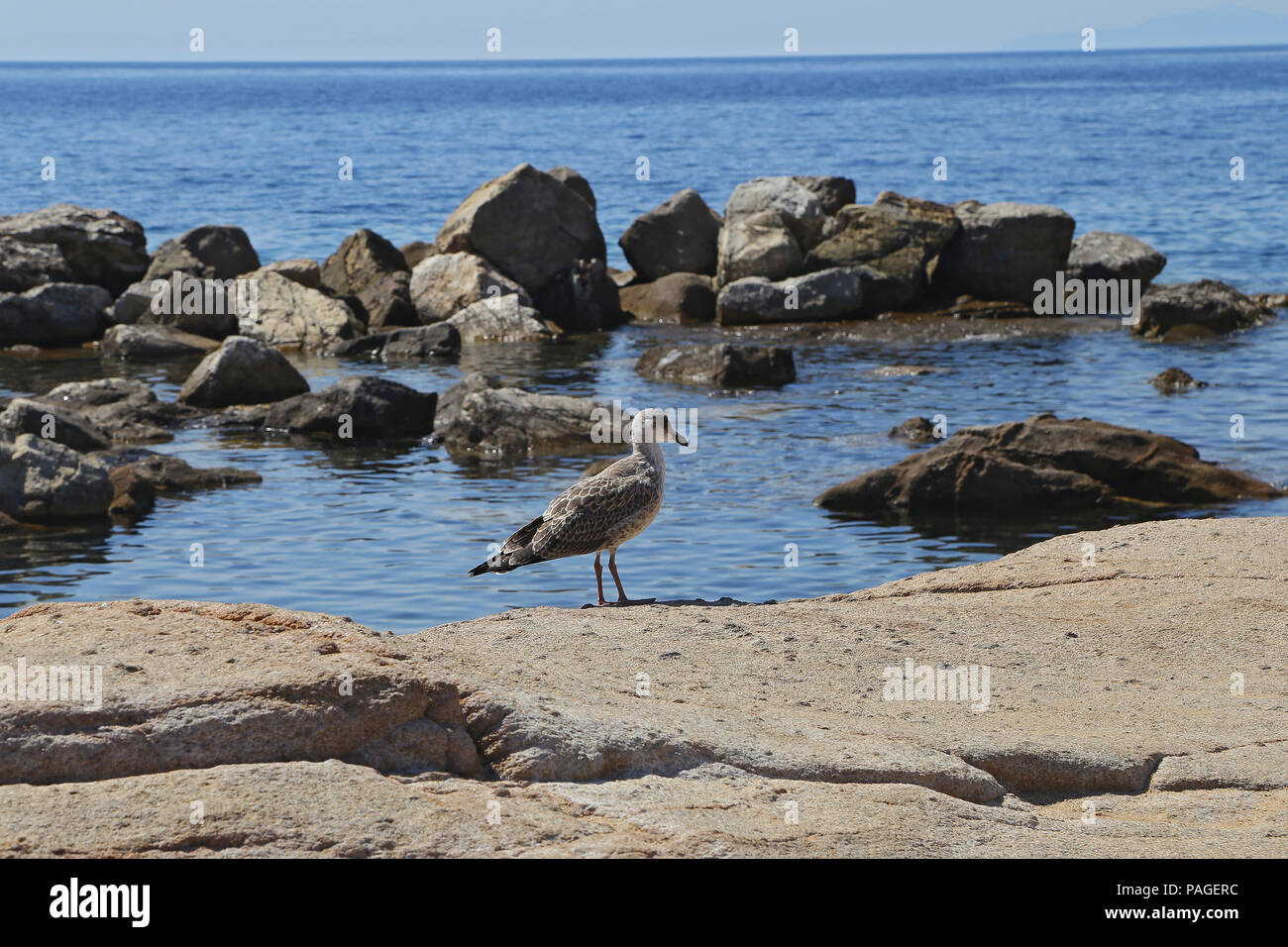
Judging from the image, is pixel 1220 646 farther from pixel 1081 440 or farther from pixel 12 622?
pixel 1081 440

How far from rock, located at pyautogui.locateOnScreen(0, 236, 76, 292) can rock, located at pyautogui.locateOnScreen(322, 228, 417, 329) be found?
18.7 ft

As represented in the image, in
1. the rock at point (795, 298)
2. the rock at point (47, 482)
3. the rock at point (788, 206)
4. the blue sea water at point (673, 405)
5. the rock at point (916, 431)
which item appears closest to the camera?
the blue sea water at point (673, 405)

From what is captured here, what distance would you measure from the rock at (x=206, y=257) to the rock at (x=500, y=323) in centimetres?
552

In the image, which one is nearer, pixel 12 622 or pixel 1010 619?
pixel 12 622

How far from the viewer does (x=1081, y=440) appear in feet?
54.6

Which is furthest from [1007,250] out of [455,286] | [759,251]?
[455,286]

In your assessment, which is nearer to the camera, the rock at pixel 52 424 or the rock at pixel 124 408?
the rock at pixel 52 424

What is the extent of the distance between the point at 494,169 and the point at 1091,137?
1406 inches

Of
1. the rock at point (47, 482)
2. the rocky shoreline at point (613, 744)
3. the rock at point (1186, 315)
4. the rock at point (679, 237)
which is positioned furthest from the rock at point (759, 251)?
the rocky shoreline at point (613, 744)

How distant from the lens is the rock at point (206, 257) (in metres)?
31.7

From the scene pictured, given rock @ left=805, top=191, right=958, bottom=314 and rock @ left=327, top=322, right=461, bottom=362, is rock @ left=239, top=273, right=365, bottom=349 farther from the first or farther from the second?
rock @ left=805, top=191, right=958, bottom=314

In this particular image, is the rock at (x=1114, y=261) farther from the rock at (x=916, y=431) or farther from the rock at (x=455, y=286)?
the rock at (x=916, y=431)
